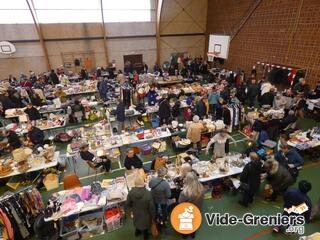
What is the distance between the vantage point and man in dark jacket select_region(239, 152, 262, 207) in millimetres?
5125

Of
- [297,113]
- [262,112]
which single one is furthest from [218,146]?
[297,113]

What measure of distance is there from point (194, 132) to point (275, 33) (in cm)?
1040

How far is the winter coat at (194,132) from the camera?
7.69 metres

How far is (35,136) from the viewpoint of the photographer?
8.20 meters

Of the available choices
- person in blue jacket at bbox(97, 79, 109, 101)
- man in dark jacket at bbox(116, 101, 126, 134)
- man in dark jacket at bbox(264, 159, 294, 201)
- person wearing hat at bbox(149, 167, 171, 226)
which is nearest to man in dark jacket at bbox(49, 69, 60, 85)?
person in blue jacket at bbox(97, 79, 109, 101)

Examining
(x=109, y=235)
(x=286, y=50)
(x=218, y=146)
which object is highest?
(x=286, y=50)

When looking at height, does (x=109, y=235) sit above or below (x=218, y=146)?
below

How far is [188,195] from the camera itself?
15.3ft

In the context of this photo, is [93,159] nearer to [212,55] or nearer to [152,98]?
[152,98]

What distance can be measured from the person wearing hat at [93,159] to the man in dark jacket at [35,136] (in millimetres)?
2376

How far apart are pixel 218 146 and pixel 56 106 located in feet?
28.0

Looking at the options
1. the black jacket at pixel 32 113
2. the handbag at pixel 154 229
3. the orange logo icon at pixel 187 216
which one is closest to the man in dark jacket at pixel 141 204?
the handbag at pixel 154 229

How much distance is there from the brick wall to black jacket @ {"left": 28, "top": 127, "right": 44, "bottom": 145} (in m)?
13.8

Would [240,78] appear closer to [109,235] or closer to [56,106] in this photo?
[56,106]
